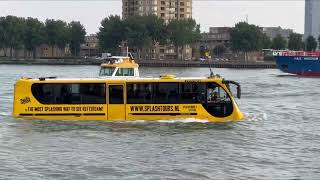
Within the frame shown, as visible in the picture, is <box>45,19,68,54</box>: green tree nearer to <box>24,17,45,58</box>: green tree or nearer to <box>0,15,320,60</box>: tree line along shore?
<box>0,15,320,60</box>: tree line along shore

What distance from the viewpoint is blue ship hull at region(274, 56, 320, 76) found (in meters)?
88.7

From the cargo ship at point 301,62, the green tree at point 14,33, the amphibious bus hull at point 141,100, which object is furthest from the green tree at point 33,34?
the amphibious bus hull at point 141,100

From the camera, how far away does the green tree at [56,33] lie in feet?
550

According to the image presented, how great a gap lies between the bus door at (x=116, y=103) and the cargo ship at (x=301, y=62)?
2464 inches

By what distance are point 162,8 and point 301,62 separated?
98.5m

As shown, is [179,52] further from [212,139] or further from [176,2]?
[212,139]

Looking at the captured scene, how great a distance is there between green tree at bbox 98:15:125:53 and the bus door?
127 metres

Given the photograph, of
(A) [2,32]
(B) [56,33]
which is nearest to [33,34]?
(B) [56,33]

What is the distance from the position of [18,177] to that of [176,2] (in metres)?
169

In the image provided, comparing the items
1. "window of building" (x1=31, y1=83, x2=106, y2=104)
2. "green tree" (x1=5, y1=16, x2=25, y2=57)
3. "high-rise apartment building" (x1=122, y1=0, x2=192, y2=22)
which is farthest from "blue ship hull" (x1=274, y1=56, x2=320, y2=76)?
"green tree" (x1=5, y1=16, x2=25, y2=57)

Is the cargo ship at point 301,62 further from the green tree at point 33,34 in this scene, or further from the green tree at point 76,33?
the green tree at point 33,34

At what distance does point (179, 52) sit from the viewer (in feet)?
Answer: 576

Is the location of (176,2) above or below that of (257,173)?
above

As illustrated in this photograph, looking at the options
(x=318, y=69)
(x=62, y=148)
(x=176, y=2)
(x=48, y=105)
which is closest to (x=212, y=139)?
(x=62, y=148)
